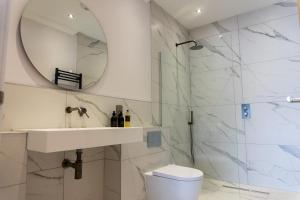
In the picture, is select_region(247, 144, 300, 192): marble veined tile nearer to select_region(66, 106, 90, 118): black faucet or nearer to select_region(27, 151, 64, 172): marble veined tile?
select_region(66, 106, 90, 118): black faucet

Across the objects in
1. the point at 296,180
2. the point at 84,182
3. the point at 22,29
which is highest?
the point at 22,29

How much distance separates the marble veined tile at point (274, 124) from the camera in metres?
2.44

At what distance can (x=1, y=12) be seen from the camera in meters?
1.17

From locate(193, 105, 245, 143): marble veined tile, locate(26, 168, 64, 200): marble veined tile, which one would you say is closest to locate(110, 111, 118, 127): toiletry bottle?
locate(26, 168, 64, 200): marble veined tile

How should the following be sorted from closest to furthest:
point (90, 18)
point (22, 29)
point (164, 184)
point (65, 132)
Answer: point (65, 132) < point (22, 29) < point (90, 18) < point (164, 184)

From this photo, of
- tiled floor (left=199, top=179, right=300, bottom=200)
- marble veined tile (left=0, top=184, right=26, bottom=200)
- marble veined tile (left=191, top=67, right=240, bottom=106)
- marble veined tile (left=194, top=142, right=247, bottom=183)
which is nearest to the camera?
marble veined tile (left=0, top=184, right=26, bottom=200)

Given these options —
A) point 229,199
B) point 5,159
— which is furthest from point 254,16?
point 5,159

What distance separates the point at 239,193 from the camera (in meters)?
2.46

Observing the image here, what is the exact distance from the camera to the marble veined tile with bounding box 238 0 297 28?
2576mm

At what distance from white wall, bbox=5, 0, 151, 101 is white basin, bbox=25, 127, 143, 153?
1.38ft

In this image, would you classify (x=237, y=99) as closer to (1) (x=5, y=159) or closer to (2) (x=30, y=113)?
(2) (x=30, y=113)

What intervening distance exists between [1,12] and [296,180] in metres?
3.11

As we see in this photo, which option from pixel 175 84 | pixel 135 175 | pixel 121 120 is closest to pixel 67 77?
pixel 121 120

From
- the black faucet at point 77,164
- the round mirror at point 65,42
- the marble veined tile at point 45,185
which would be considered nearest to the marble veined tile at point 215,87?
the round mirror at point 65,42
